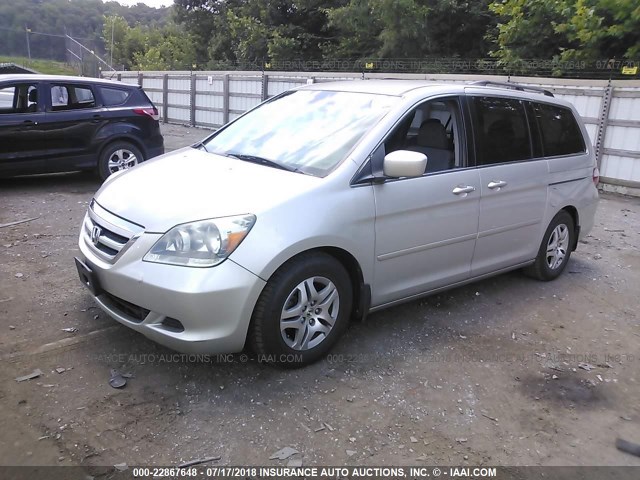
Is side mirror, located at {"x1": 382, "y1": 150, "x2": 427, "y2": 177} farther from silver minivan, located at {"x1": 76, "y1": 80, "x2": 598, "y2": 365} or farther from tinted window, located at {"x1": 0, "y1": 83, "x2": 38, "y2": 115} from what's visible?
tinted window, located at {"x1": 0, "y1": 83, "x2": 38, "y2": 115}

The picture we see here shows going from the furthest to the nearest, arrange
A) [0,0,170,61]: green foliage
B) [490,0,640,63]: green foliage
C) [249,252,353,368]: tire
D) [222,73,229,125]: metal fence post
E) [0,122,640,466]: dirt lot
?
[0,0,170,61]: green foliage, [222,73,229,125]: metal fence post, [490,0,640,63]: green foliage, [249,252,353,368]: tire, [0,122,640,466]: dirt lot

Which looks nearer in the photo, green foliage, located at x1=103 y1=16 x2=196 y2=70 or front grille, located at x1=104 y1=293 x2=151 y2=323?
front grille, located at x1=104 y1=293 x2=151 y2=323

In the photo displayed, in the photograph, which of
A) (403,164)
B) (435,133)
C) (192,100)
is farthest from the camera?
(192,100)

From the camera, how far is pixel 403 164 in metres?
3.57

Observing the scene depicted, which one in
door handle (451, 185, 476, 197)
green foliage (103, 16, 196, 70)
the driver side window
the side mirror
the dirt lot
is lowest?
the dirt lot

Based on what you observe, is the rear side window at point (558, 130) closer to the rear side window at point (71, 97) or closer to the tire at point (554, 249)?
the tire at point (554, 249)

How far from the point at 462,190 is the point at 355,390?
1.69 m

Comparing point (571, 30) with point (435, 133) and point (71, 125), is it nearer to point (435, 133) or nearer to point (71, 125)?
point (435, 133)

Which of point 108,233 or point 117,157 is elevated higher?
point 108,233

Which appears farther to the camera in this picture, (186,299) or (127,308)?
(127,308)

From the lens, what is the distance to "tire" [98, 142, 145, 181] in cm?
852

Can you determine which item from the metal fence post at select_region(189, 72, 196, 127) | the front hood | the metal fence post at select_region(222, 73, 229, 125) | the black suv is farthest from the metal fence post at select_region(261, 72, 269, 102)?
the front hood

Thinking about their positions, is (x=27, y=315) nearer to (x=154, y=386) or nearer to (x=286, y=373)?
(x=154, y=386)

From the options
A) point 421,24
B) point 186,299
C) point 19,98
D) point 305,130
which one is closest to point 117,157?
point 19,98
